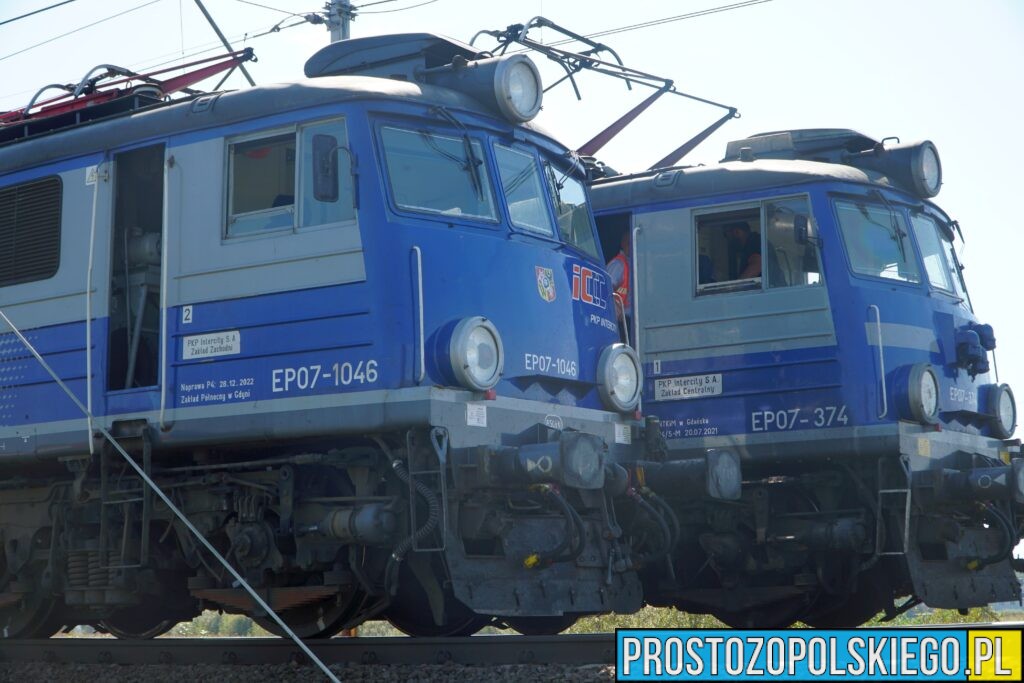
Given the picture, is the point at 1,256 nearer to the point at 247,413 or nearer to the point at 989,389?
the point at 247,413

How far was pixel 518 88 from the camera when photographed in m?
9.43

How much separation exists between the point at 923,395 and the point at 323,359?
494 cm

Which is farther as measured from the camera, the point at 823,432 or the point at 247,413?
the point at 823,432

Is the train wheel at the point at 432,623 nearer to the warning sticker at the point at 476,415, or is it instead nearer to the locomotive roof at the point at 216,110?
the warning sticker at the point at 476,415

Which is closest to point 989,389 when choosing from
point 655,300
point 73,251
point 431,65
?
point 655,300

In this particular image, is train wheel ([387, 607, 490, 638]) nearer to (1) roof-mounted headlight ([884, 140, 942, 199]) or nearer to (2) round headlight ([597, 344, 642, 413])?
(2) round headlight ([597, 344, 642, 413])

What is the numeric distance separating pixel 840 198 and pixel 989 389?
7.28 feet

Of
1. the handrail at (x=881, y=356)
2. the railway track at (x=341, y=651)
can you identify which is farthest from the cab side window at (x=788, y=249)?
the railway track at (x=341, y=651)

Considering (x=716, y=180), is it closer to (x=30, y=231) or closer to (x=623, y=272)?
(x=623, y=272)

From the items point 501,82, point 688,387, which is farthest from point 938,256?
point 501,82

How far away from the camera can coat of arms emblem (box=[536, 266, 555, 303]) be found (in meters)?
9.24

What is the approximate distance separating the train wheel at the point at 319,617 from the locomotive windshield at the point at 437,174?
8.22ft

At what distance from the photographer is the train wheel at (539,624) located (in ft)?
32.5

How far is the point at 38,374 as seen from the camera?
9.73 m
